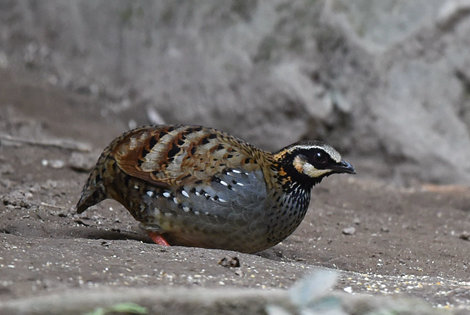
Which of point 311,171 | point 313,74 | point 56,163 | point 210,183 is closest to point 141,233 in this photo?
point 210,183

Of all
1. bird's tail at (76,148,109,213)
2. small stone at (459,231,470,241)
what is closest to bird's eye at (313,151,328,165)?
bird's tail at (76,148,109,213)

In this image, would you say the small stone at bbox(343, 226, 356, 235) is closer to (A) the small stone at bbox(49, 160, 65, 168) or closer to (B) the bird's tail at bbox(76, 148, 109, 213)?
(B) the bird's tail at bbox(76, 148, 109, 213)

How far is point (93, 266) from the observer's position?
12.1 ft

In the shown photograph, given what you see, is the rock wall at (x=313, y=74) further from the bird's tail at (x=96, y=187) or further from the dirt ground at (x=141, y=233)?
the bird's tail at (x=96, y=187)

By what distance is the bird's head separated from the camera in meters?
4.96

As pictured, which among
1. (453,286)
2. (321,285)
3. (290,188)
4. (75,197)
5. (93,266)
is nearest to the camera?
(321,285)

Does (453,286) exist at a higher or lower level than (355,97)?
lower

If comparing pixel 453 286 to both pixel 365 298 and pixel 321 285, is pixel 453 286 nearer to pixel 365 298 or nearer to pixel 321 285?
pixel 365 298

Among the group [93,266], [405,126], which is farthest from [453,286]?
[405,126]

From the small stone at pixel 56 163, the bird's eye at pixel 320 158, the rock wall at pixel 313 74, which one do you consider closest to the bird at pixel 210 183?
the bird's eye at pixel 320 158

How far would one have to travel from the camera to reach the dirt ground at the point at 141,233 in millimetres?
3675

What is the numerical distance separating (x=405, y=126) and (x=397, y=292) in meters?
4.36

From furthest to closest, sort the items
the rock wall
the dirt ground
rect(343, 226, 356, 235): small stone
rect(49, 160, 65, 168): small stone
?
the rock wall < rect(49, 160, 65, 168): small stone < rect(343, 226, 356, 235): small stone < the dirt ground

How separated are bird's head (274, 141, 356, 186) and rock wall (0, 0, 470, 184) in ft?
10.6
